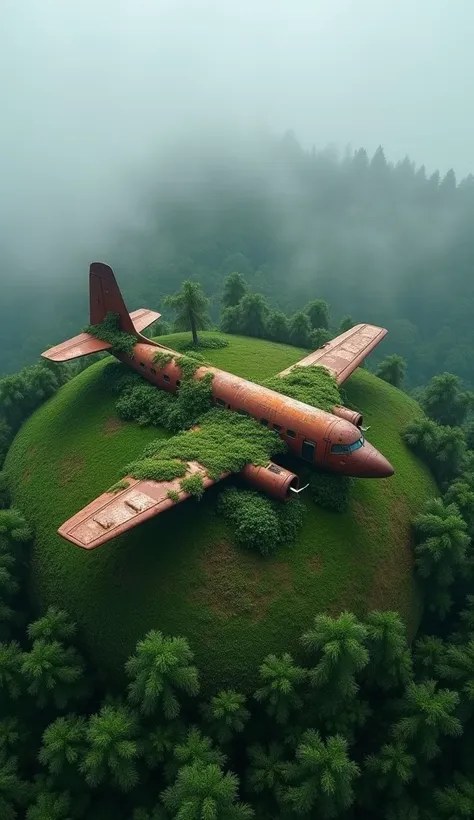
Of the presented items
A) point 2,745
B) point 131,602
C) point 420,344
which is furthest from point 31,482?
point 420,344

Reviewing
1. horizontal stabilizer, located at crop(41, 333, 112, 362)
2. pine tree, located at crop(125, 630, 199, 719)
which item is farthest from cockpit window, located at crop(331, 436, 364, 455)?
horizontal stabilizer, located at crop(41, 333, 112, 362)

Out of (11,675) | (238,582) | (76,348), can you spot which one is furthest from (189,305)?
(11,675)

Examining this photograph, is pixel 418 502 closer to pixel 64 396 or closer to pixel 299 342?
pixel 299 342

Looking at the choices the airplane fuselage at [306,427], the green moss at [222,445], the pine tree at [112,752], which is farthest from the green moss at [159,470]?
the pine tree at [112,752]

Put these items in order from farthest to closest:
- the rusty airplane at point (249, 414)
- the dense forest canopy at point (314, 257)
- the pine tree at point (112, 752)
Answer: the dense forest canopy at point (314, 257), the rusty airplane at point (249, 414), the pine tree at point (112, 752)

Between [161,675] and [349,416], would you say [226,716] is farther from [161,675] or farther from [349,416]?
[349,416]

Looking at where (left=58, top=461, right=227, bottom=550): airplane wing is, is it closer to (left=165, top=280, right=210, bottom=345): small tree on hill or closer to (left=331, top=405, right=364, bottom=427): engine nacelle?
(left=331, top=405, right=364, bottom=427): engine nacelle

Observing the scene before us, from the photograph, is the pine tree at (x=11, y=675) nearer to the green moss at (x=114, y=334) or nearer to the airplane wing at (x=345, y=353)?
the green moss at (x=114, y=334)

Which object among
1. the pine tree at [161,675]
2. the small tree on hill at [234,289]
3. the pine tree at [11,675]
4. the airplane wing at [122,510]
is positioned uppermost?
the small tree on hill at [234,289]
